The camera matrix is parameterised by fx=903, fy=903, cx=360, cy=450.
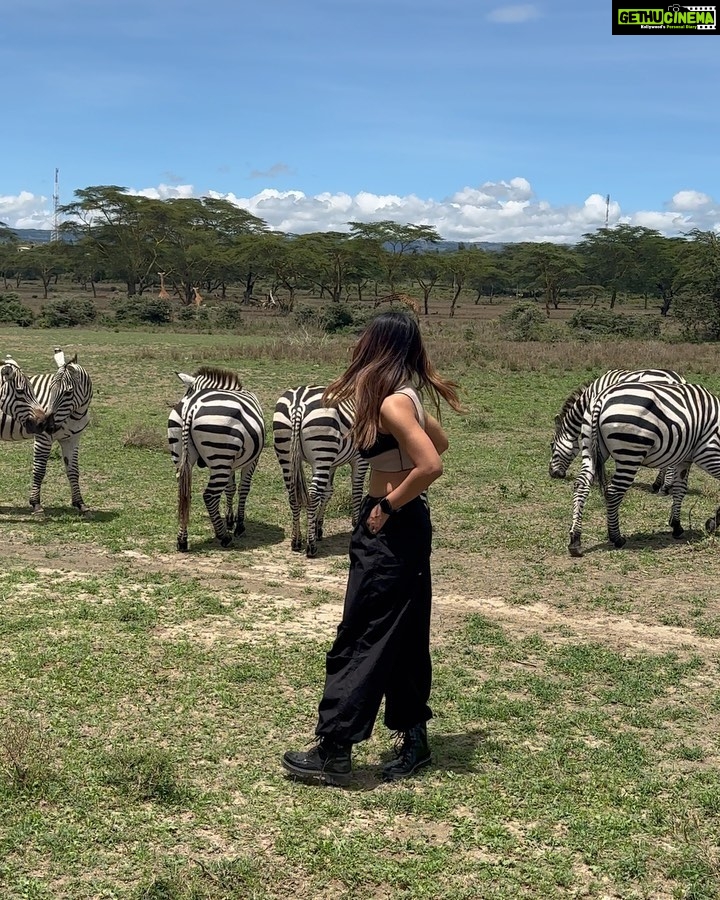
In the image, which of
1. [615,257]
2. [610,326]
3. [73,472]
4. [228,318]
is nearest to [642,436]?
[73,472]

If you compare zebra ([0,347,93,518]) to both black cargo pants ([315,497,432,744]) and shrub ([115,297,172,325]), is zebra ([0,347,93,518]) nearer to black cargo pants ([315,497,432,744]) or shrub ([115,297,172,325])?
black cargo pants ([315,497,432,744])

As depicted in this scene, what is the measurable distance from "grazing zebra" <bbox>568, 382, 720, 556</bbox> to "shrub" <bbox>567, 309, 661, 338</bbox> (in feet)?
90.8

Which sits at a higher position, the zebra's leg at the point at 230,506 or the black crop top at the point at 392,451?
the black crop top at the point at 392,451

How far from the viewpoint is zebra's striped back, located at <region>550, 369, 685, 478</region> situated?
11453mm

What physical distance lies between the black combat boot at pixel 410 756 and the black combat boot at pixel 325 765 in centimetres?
22

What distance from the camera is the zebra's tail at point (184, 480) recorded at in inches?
351

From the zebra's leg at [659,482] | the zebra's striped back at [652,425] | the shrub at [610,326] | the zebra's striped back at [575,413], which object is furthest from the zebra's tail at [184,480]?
the shrub at [610,326]

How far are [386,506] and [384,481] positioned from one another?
21 centimetres

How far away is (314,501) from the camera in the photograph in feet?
29.5

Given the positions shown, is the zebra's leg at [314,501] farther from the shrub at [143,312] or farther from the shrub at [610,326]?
the shrub at [143,312]

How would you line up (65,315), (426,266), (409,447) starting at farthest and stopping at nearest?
1. (426,266)
2. (65,315)
3. (409,447)

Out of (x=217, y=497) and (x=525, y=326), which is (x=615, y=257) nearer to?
(x=525, y=326)

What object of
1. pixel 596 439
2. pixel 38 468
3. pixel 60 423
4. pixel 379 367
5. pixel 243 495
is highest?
pixel 379 367

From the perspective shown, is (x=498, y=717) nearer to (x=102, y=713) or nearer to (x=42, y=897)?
(x=102, y=713)
